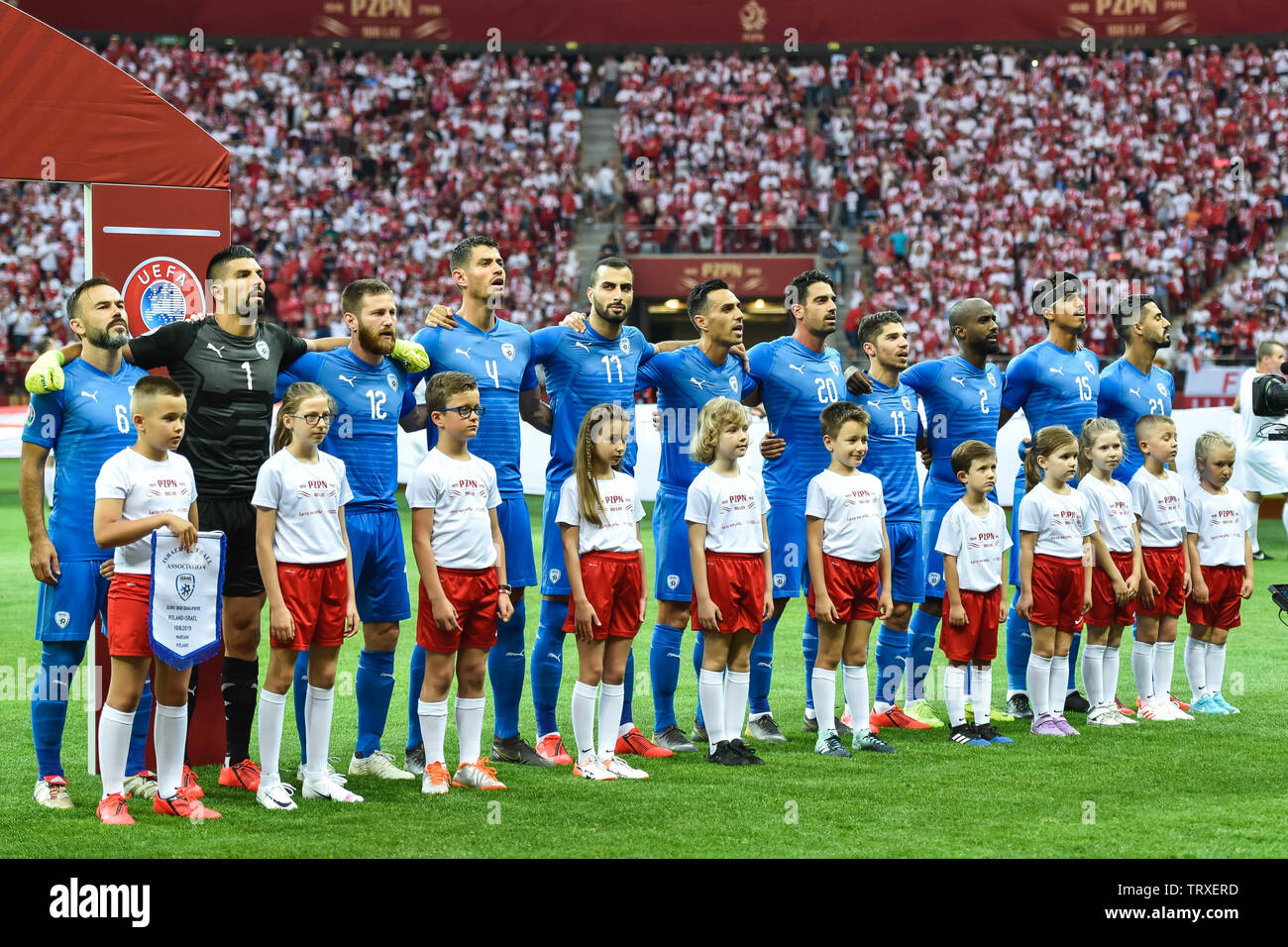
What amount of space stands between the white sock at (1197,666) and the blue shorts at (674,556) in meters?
3.12

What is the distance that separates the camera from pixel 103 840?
5.23 meters

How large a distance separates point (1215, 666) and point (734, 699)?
123 inches

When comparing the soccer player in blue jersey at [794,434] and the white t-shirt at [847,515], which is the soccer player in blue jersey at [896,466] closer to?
the soccer player in blue jersey at [794,434]

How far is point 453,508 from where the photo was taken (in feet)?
20.0

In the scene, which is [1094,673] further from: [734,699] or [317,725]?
[317,725]

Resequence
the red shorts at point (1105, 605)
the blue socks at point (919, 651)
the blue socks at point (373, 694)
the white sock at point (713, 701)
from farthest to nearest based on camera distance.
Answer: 1. the blue socks at point (919, 651)
2. the red shorts at point (1105, 605)
3. the white sock at point (713, 701)
4. the blue socks at point (373, 694)

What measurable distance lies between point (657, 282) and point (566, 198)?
3246 millimetres

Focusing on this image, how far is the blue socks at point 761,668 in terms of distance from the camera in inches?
289

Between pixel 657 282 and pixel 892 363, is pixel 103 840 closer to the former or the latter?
pixel 892 363

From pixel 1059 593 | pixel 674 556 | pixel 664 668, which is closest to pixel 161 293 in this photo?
pixel 674 556

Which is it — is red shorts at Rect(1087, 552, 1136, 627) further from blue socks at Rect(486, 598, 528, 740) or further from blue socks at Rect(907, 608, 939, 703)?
blue socks at Rect(486, 598, 528, 740)

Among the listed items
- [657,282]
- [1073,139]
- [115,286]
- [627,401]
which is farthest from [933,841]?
[1073,139]

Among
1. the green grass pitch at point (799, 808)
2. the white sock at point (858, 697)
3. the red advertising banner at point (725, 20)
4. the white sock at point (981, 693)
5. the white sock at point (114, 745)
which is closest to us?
the green grass pitch at point (799, 808)

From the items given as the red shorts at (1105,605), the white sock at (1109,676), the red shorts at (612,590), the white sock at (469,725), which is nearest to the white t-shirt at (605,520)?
the red shorts at (612,590)
